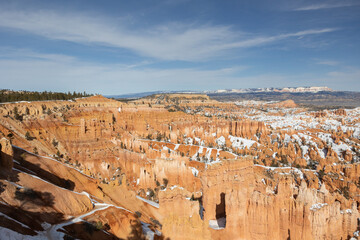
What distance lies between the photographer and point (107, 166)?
47.2 metres

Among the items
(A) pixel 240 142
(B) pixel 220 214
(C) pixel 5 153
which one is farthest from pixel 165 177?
(A) pixel 240 142

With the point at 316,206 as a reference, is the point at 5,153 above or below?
above

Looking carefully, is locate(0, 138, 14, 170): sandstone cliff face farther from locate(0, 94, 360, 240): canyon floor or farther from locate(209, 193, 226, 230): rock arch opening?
locate(209, 193, 226, 230): rock arch opening

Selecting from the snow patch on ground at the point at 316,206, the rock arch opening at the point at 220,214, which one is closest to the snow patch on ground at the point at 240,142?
the rock arch opening at the point at 220,214

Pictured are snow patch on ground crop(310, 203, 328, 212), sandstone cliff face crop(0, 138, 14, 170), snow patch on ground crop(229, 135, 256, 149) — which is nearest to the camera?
sandstone cliff face crop(0, 138, 14, 170)

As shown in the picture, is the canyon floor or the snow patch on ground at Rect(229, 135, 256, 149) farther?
the snow patch on ground at Rect(229, 135, 256, 149)

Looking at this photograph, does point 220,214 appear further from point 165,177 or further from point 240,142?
point 240,142

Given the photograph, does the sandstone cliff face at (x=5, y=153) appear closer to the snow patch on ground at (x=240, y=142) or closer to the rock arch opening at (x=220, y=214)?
the rock arch opening at (x=220, y=214)

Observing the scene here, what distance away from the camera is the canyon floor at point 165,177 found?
17.8 meters

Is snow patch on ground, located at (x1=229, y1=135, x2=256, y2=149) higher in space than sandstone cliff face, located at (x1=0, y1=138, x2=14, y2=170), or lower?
lower

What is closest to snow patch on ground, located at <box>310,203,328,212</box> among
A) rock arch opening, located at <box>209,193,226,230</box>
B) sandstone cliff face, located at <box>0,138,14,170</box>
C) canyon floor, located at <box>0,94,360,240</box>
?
canyon floor, located at <box>0,94,360,240</box>

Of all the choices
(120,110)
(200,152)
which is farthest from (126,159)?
(120,110)

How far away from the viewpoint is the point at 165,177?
45.6m

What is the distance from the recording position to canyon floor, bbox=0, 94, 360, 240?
17.8 m
